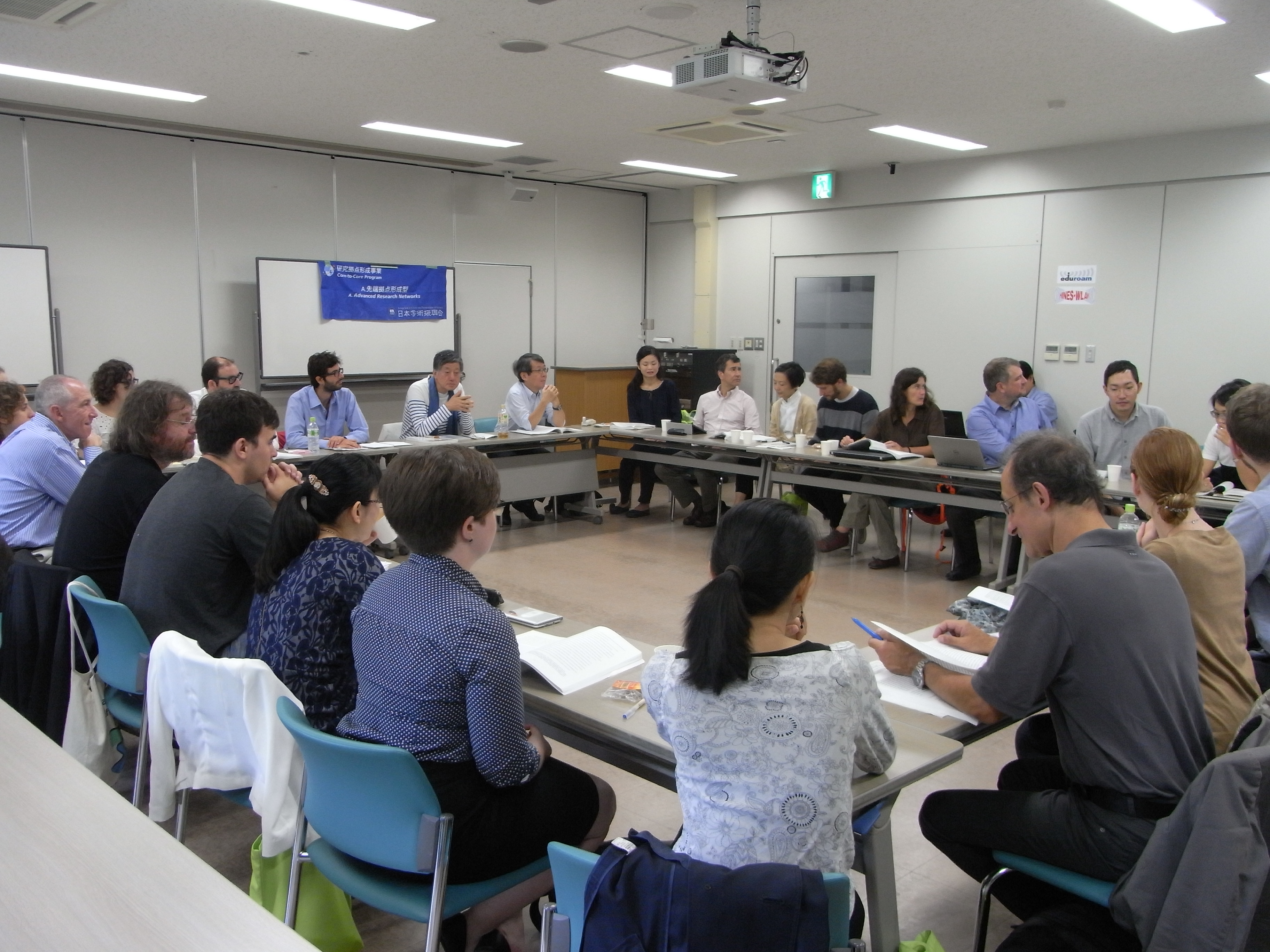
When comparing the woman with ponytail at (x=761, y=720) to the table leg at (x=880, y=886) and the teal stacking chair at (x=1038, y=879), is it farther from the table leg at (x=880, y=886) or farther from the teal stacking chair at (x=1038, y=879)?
the teal stacking chair at (x=1038, y=879)

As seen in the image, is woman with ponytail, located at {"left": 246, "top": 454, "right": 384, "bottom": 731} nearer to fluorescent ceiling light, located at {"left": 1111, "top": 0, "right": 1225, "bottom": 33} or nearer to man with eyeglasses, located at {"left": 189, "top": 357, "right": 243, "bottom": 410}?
fluorescent ceiling light, located at {"left": 1111, "top": 0, "right": 1225, "bottom": 33}

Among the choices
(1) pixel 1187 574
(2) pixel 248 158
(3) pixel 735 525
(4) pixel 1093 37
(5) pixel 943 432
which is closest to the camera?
(3) pixel 735 525

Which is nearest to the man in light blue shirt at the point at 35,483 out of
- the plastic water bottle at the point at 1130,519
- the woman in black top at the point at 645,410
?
the plastic water bottle at the point at 1130,519

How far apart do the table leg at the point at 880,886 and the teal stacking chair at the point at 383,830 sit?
64 cm

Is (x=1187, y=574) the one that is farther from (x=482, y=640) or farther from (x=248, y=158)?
(x=248, y=158)

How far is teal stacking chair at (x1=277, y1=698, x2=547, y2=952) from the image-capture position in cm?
173

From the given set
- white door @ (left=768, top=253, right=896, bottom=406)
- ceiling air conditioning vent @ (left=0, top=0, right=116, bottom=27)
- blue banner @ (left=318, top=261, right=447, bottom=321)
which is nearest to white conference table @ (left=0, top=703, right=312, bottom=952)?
ceiling air conditioning vent @ (left=0, top=0, right=116, bottom=27)

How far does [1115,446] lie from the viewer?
19.4ft

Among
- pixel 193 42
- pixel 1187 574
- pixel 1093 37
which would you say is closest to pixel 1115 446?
pixel 1093 37

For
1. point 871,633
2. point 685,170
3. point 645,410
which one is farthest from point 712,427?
point 871,633

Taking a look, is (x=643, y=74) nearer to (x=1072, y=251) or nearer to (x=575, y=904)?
(x=1072, y=251)

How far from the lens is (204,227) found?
24.3 ft

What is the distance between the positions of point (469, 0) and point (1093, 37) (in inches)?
111

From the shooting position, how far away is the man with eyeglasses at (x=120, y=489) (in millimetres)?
2979
